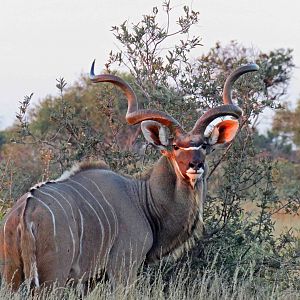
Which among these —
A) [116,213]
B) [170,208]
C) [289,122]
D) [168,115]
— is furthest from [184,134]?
[289,122]

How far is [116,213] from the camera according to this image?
16.6 feet

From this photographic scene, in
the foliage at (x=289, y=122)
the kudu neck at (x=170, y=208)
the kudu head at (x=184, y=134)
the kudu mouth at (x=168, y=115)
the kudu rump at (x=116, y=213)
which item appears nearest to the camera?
the kudu rump at (x=116, y=213)

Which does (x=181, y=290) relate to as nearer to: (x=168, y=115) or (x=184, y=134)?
(x=184, y=134)

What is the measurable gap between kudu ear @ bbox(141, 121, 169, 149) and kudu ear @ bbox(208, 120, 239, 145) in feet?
1.13

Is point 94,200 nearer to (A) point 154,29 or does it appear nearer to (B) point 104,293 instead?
(B) point 104,293

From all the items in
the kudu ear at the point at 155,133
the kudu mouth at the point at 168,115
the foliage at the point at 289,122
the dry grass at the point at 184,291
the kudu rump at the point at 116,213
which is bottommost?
the dry grass at the point at 184,291

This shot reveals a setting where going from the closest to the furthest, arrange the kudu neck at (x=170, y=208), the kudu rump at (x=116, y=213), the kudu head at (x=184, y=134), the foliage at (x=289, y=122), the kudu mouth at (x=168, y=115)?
the kudu rump at (x=116, y=213)
the kudu head at (x=184, y=134)
the kudu mouth at (x=168, y=115)
the kudu neck at (x=170, y=208)
the foliage at (x=289, y=122)

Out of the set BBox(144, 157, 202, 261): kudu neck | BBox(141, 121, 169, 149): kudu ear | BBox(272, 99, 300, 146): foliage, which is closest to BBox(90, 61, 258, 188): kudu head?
BBox(141, 121, 169, 149): kudu ear

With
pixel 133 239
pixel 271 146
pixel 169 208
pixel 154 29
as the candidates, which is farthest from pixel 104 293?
pixel 271 146

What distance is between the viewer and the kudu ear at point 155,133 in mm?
5258

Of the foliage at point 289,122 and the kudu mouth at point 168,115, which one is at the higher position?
the foliage at point 289,122

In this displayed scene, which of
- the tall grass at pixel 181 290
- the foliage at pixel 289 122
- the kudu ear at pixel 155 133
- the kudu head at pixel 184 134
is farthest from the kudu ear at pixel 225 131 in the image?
the foliage at pixel 289 122

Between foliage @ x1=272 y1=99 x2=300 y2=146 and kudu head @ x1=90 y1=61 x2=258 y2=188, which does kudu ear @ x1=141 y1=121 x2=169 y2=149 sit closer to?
kudu head @ x1=90 y1=61 x2=258 y2=188

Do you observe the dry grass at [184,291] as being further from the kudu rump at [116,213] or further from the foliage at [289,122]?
the foliage at [289,122]
